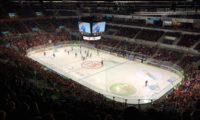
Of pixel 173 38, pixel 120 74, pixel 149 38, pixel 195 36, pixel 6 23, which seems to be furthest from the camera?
pixel 6 23

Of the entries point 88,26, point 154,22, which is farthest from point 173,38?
point 88,26

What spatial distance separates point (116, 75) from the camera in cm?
2084

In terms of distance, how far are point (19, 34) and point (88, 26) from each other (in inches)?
856

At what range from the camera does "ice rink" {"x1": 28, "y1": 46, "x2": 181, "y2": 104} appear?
16.3 metres

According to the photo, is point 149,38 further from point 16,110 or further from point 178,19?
point 16,110

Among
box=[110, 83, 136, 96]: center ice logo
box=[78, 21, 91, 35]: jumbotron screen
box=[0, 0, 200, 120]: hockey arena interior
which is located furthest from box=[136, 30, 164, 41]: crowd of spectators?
box=[110, 83, 136, 96]: center ice logo

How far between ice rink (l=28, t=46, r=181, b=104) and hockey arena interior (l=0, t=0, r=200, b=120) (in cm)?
10

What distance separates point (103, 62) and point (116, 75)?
5903 millimetres

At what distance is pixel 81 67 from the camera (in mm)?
23703

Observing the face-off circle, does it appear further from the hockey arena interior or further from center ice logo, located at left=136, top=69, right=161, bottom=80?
center ice logo, located at left=136, top=69, right=161, bottom=80

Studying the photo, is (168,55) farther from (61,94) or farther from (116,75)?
(61,94)

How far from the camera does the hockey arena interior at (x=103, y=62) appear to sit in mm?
Answer: 7078

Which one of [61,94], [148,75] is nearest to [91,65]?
[148,75]

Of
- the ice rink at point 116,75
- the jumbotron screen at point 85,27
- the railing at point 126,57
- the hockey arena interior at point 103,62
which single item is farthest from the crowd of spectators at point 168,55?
the jumbotron screen at point 85,27
